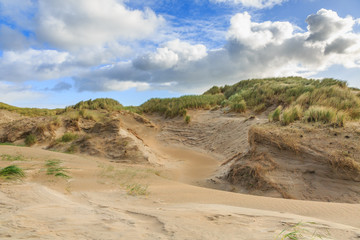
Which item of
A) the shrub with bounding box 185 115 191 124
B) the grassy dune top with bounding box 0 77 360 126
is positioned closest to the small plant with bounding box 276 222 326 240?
the grassy dune top with bounding box 0 77 360 126

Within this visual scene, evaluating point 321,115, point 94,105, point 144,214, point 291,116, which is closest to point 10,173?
point 144,214

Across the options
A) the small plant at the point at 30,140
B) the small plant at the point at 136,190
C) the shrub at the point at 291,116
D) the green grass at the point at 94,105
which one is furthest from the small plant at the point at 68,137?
the shrub at the point at 291,116

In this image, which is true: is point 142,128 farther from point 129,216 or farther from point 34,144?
point 129,216

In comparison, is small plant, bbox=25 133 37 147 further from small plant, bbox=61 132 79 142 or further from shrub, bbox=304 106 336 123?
shrub, bbox=304 106 336 123

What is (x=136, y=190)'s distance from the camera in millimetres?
4625

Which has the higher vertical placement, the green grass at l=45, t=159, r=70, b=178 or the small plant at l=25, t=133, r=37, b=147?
the small plant at l=25, t=133, r=37, b=147

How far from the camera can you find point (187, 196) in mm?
4539

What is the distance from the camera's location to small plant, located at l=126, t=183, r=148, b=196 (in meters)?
4.48

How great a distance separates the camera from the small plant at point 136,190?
4.48 metres

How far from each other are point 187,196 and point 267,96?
13.0 m

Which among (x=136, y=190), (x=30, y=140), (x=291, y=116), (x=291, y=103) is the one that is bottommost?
(x=136, y=190)

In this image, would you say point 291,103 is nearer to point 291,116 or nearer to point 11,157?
point 291,116

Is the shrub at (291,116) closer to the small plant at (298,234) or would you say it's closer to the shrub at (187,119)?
the small plant at (298,234)

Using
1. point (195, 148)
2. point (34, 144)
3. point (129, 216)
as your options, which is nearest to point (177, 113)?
point (195, 148)
